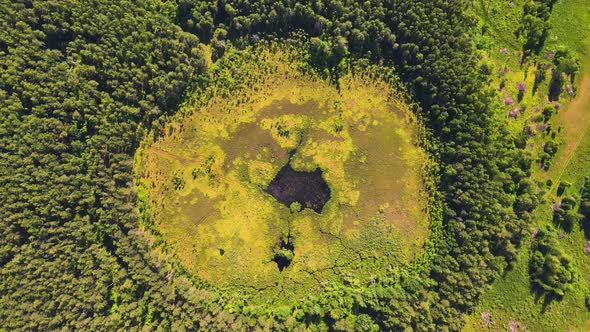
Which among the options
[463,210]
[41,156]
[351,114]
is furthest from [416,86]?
[41,156]

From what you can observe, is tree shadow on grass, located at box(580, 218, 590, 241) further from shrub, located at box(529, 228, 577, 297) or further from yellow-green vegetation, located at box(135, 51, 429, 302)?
yellow-green vegetation, located at box(135, 51, 429, 302)

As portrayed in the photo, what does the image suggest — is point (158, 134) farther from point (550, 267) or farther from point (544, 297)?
point (544, 297)

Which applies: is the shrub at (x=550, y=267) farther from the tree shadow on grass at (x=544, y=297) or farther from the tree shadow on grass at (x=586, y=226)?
the tree shadow on grass at (x=586, y=226)

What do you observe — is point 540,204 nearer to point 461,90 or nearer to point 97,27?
point 461,90

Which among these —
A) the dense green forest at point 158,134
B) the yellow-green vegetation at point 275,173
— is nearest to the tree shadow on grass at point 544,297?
the dense green forest at point 158,134

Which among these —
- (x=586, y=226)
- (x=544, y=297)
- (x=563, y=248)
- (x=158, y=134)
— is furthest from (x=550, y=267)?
(x=158, y=134)

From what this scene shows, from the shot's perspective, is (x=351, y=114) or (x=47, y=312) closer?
(x=47, y=312)
